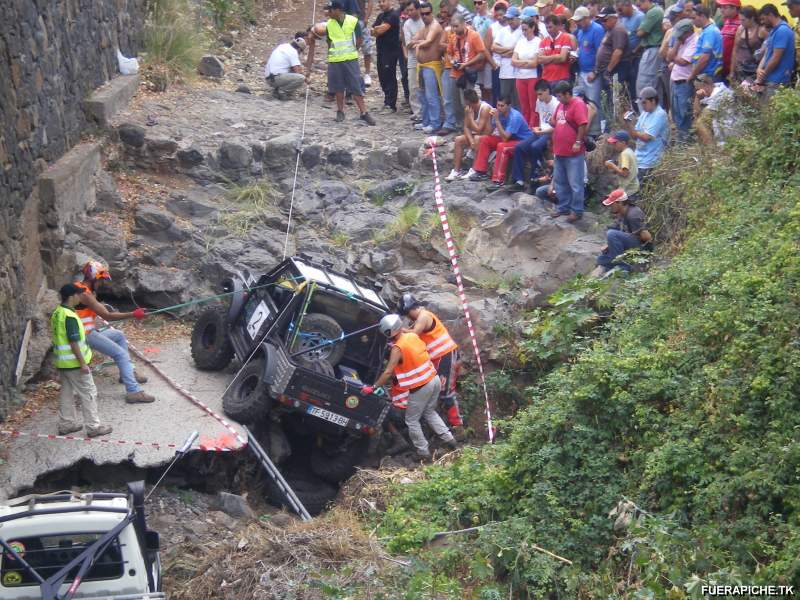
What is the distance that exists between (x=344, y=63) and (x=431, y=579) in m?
12.5

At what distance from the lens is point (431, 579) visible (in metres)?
8.42

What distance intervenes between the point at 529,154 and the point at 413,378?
5175 millimetres

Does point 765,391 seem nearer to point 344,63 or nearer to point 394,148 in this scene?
point 394,148

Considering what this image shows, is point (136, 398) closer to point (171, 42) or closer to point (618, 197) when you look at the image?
point (618, 197)

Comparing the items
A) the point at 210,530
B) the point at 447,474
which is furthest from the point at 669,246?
the point at 210,530

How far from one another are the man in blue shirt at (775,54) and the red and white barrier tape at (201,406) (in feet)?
26.4

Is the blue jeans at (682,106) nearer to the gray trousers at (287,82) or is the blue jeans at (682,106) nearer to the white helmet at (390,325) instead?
the white helmet at (390,325)

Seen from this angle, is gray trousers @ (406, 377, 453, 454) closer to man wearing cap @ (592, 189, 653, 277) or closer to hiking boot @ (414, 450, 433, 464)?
hiking boot @ (414, 450, 433, 464)

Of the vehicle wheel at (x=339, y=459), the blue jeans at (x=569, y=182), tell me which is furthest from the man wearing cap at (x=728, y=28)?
the vehicle wheel at (x=339, y=459)

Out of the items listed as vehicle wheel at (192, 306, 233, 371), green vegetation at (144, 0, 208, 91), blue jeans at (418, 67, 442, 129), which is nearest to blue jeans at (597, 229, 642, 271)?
vehicle wheel at (192, 306, 233, 371)

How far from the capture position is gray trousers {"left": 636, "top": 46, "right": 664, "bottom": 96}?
14.8m

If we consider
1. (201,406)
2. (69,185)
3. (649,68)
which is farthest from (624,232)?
(69,185)

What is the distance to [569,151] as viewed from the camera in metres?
14.0

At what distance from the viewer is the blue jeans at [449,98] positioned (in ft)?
57.4
